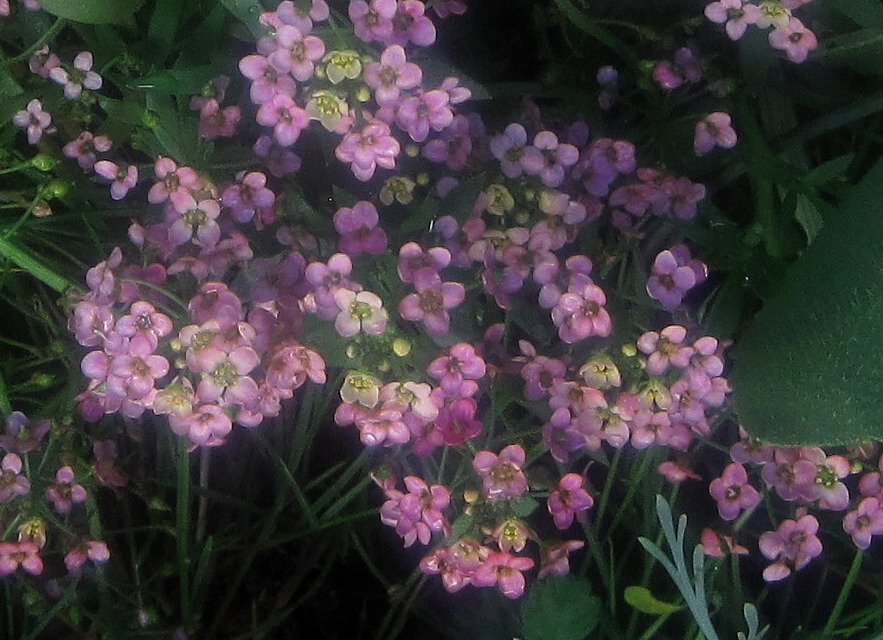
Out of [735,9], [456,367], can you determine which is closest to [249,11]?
[456,367]

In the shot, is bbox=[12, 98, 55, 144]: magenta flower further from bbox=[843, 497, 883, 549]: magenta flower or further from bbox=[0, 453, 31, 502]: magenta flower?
bbox=[843, 497, 883, 549]: magenta flower

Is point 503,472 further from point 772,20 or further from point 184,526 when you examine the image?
point 772,20

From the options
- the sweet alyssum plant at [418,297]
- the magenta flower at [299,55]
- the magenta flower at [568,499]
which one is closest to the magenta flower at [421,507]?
the sweet alyssum plant at [418,297]

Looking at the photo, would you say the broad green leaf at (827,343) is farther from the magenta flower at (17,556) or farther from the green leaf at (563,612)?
the magenta flower at (17,556)

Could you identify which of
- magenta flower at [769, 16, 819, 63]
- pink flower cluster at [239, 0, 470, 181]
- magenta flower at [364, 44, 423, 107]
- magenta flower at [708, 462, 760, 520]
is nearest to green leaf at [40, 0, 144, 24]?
pink flower cluster at [239, 0, 470, 181]

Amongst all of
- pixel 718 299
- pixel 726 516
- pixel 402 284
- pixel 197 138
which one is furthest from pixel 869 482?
pixel 197 138

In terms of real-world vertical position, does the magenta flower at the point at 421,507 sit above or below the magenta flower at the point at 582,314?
below

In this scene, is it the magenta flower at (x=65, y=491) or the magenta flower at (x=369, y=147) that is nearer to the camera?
the magenta flower at (x=369, y=147)

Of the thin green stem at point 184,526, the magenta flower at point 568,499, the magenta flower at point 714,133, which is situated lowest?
the thin green stem at point 184,526
